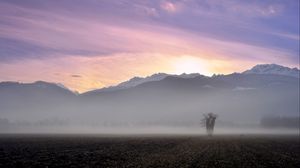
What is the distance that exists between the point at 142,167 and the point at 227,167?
358 inches

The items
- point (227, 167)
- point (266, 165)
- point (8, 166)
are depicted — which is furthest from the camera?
point (266, 165)

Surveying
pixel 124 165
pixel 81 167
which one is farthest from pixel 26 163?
pixel 124 165

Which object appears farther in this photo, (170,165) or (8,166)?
(170,165)

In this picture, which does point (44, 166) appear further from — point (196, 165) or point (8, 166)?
point (196, 165)

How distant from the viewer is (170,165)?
4684 centimetres

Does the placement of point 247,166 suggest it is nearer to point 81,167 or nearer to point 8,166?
point 81,167

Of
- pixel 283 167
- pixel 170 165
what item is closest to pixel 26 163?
pixel 170 165

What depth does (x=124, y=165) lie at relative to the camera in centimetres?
4641

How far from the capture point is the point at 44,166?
43500 mm

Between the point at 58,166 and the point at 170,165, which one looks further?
the point at 170,165

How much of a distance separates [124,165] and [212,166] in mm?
9331

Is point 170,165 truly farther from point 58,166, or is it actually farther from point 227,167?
point 58,166

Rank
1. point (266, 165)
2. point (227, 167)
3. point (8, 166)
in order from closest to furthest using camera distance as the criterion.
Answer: point (8, 166) → point (227, 167) → point (266, 165)

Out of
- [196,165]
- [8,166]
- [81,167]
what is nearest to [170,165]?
[196,165]
